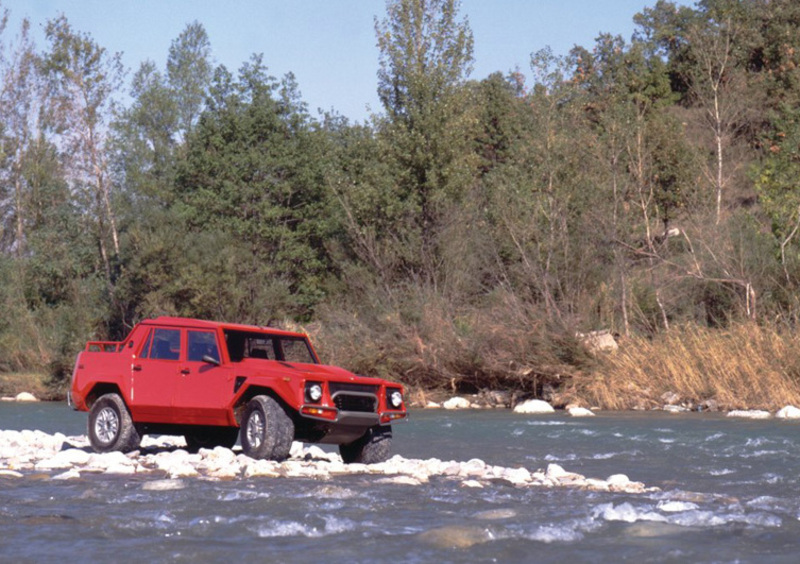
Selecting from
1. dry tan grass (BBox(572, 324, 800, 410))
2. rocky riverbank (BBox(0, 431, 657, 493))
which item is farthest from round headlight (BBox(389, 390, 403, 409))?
dry tan grass (BBox(572, 324, 800, 410))

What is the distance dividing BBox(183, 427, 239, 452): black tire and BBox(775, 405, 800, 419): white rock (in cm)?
1197

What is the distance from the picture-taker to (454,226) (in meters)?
36.7

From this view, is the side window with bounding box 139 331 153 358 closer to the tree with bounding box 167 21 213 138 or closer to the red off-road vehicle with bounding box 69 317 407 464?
the red off-road vehicle with bounding box 69 317 407 464

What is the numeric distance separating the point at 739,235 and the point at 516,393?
299 inches

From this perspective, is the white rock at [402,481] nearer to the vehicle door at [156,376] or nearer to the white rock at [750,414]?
the vehicle door at [156,376]

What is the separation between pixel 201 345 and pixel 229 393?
0.86m

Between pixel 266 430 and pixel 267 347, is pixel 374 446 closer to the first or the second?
pixel 266 430

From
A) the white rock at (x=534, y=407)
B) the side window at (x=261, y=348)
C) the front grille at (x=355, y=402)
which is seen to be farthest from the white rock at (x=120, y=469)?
the white rock at (x=534, y=407)

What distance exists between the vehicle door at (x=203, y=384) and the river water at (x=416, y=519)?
167 cm

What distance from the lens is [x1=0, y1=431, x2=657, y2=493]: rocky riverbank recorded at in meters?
11.6

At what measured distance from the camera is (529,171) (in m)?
34.7

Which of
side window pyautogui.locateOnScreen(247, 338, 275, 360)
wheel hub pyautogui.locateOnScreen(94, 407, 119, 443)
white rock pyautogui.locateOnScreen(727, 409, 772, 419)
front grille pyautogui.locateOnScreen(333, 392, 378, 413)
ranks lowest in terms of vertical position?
white rock pyautogui.locateOnScreen(727, 409, 772, 419)

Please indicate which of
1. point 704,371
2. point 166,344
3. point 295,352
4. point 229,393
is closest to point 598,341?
point 704,371

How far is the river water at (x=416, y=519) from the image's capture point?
301 inches
